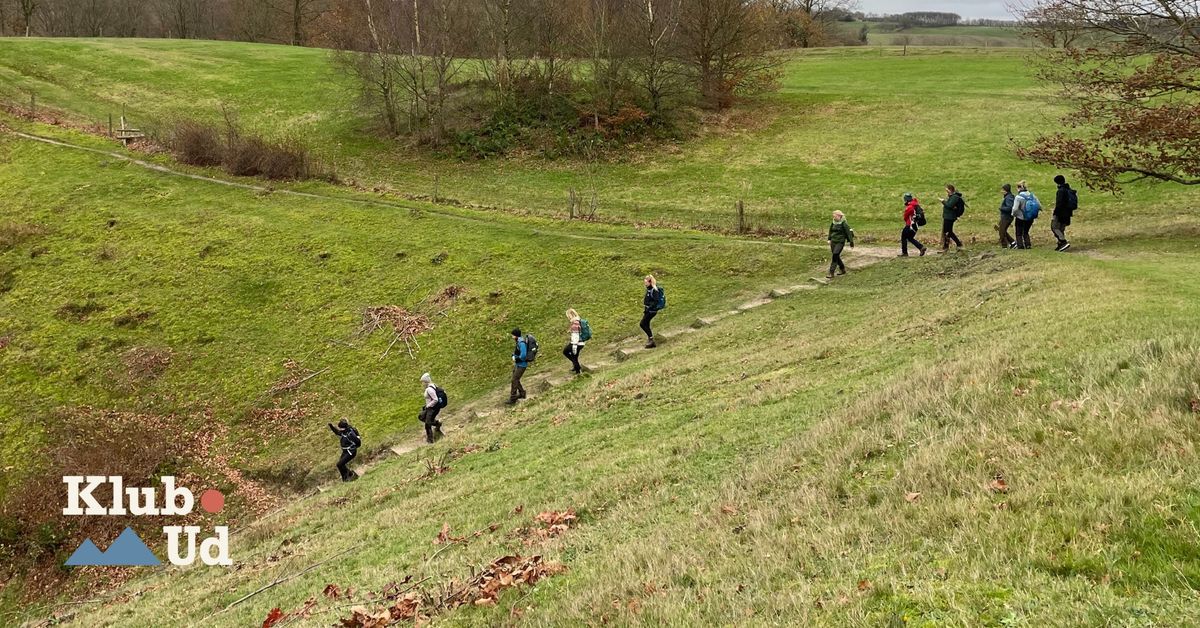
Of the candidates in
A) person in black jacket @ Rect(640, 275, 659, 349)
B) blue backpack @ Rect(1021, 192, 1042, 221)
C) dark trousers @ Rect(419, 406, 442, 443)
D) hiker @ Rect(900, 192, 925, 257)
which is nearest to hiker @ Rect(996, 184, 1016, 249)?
blue backpack @ Rect(1021, 192, 1042, 221)

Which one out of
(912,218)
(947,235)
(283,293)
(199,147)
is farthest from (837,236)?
(199,147)

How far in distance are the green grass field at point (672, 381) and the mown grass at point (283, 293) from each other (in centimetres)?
16

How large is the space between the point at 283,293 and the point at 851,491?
28.0 metres

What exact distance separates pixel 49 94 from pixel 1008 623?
6870 centimetres

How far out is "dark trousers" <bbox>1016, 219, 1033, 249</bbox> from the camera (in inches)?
901

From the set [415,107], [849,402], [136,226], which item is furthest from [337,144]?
[849,402]

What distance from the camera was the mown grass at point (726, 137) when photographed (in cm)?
3772

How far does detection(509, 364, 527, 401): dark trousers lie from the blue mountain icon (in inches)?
390

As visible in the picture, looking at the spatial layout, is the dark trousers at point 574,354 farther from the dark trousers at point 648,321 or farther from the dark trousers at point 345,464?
the dark trousers at point 345,464

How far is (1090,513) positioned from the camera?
5496mm

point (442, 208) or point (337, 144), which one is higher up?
point (337, 144)

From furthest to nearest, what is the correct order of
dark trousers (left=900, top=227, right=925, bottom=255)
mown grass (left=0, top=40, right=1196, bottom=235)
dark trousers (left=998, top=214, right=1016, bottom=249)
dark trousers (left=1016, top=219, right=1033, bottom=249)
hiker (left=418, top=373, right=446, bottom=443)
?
mown grass (left=0, top=40, right=1196, bottom=235), dark trousers (left=900, top=227, right=925, bottom=255), dark trousers (left=998, top=214, right=1016, bottom=249), dark trousers (left=1016, top=219, right=1033, bottom=249), hiker (left=418, top=373, right=446, bottom=443)

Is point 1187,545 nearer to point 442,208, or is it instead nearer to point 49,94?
point 442,208

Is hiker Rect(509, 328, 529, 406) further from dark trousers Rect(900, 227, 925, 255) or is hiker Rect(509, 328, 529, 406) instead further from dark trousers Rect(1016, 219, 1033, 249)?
dark trousers Rect(1016, 219, 1033, 249)
